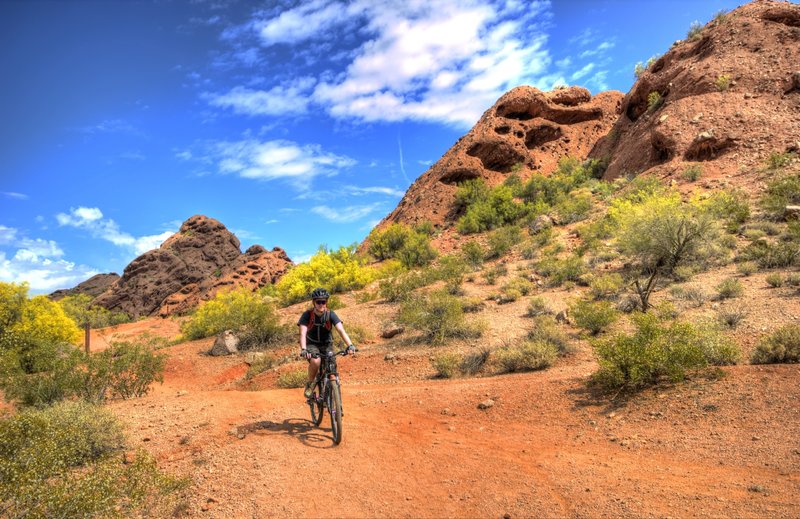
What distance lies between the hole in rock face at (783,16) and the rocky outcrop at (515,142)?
51.3 feet

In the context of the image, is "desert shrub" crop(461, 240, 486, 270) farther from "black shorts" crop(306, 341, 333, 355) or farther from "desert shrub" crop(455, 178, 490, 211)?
"black shorts" crop(306, 341, 333, 355)

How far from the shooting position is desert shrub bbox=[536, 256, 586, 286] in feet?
53.7

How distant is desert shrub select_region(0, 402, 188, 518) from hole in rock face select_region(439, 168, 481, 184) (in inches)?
1486

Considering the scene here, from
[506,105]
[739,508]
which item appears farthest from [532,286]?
[506,105]

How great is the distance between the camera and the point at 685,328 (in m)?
6.91

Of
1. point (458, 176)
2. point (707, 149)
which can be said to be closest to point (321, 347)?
point (707, 149)

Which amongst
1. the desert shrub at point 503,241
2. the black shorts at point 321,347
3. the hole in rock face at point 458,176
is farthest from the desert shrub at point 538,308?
the hole in rock face at point 458,176

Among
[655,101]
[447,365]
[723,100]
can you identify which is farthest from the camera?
[655,101]

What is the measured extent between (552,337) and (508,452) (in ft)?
16.6

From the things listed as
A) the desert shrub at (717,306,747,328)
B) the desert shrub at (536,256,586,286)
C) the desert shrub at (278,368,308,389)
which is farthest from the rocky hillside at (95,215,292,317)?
the desert shrub at (717,306,747,328)

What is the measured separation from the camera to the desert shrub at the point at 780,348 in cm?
656

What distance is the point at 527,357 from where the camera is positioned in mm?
9383

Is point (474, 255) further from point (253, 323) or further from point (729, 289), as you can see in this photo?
point (729, 289)

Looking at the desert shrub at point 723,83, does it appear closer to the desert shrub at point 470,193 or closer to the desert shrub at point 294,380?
the desert shrub at point 470,193
